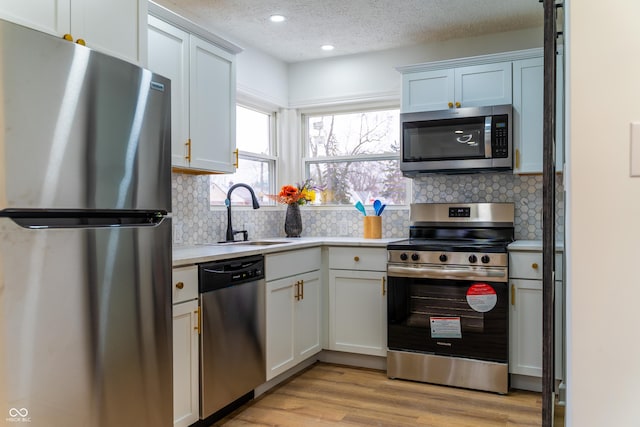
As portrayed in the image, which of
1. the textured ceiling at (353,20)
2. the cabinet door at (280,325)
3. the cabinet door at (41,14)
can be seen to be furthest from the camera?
the textured ceiling at (353,20)

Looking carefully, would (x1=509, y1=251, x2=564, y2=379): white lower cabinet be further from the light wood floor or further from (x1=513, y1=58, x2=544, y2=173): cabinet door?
(x1=513, y1=58, x2=544, y2=173): cabinet door

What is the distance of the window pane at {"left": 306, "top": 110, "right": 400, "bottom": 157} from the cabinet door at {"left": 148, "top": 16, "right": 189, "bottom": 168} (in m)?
1.87

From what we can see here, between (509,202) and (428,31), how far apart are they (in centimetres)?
143

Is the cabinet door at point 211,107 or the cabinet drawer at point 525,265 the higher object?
the cabinet door at point 211,107

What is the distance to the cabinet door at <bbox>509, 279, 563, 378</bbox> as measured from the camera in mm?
3160

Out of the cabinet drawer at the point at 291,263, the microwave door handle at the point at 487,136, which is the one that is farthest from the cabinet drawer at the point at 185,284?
the microwave door handle at the point at 487,136

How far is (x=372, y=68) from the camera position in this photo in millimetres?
4223

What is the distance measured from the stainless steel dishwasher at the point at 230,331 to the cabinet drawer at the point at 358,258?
2.78ft

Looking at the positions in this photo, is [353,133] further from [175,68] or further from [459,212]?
[175,68]

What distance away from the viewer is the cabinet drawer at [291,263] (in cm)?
309

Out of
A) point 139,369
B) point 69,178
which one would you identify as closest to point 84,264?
point 69,178

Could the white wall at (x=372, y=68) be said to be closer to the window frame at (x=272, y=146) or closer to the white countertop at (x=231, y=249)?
the window frame at (x=272, y=146)

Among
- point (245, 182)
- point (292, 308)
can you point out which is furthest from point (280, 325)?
point (245, 182)

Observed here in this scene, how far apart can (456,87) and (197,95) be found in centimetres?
188
